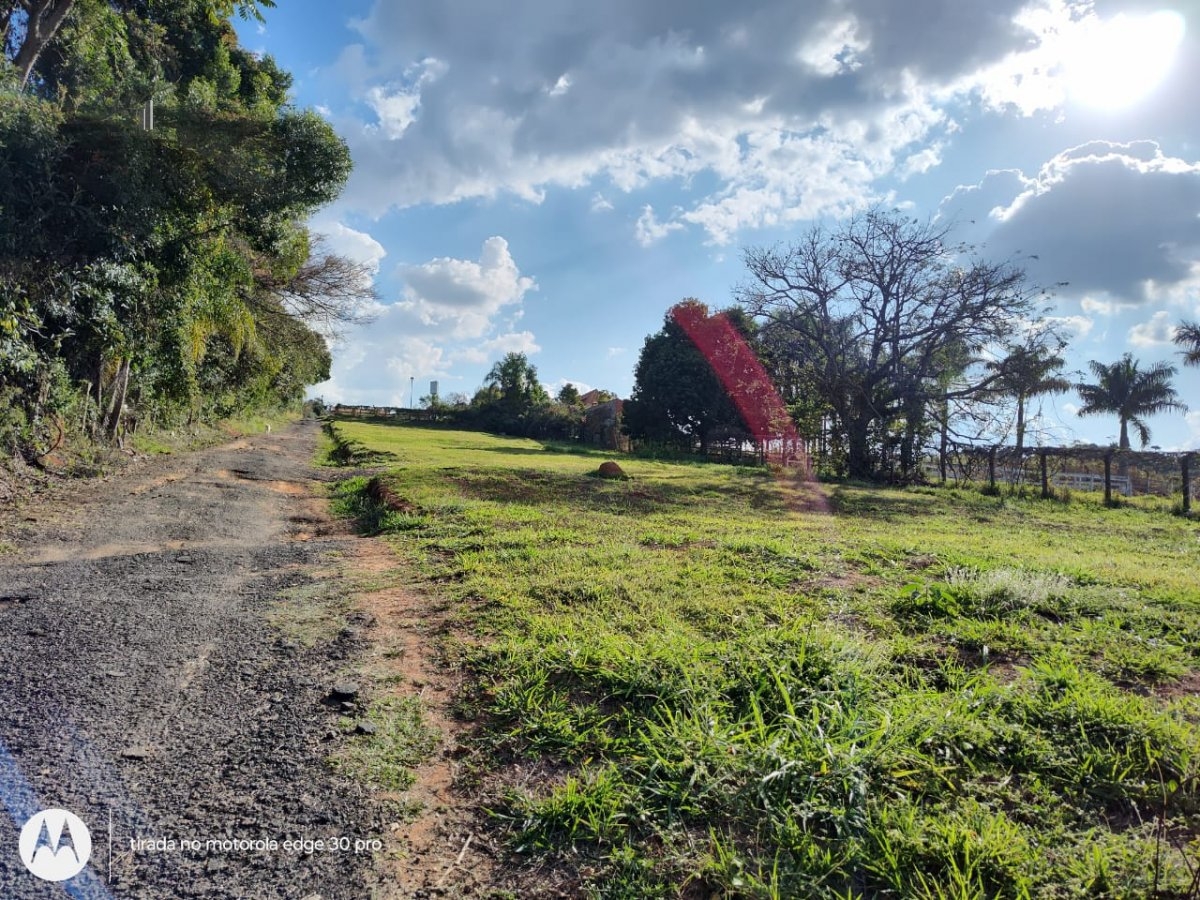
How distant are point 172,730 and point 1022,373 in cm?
2113

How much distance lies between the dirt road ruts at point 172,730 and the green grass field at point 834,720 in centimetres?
65

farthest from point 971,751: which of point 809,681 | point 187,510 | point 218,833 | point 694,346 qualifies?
point 694,346

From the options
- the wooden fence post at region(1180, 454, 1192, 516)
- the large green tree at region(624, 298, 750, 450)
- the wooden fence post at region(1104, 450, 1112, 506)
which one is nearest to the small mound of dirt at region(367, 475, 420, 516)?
the wooden fence post at region(1180, 454, 1192, 516)

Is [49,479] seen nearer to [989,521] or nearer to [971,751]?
[971,751]

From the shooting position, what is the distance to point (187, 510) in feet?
25.0

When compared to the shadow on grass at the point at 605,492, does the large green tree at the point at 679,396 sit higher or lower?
higher

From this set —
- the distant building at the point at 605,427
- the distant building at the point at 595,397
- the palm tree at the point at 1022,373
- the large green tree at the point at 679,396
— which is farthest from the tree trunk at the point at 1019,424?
the distant building at the point at 595,397

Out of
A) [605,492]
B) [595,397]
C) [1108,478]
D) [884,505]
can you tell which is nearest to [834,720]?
[605,492]

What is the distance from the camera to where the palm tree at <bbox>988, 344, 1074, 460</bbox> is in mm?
17172

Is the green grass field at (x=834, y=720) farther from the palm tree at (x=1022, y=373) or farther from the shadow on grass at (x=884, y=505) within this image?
the palm tree at (x=1022, y=373)

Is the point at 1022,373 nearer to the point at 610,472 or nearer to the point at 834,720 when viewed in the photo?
the point at 610,472

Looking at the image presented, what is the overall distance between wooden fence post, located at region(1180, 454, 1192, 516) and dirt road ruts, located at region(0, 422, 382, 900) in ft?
55.7

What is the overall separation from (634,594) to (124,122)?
33.7ft

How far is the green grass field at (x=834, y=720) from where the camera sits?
5.66 ft
